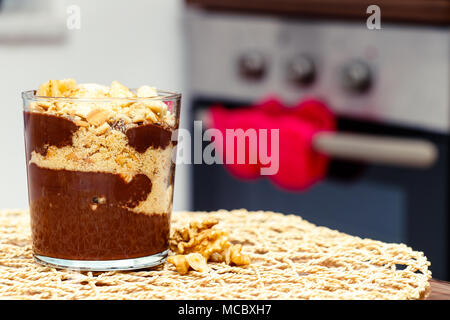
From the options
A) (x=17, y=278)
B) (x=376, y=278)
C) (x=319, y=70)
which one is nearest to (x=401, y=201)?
(x=319, y=70)

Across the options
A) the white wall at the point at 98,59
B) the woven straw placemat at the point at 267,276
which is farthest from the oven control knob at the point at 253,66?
the woven straw placemat at the point at 267,276

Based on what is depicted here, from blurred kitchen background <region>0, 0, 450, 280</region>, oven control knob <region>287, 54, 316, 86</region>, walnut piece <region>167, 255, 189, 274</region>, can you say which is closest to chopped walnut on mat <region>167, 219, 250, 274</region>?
walnut piece <region>167, 255, 189, 274</region>

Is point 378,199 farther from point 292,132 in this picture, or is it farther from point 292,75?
point 292,75

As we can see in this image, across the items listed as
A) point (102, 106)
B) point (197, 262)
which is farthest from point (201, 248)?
point (102, 106)

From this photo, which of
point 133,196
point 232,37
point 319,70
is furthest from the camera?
point 232,37

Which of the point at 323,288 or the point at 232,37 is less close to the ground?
the point at 232,37

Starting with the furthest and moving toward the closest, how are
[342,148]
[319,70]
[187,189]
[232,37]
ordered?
1. [187,189]
2. [232,37]
3. [319,70]
4. [342,148]

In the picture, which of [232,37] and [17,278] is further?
[232,37]
